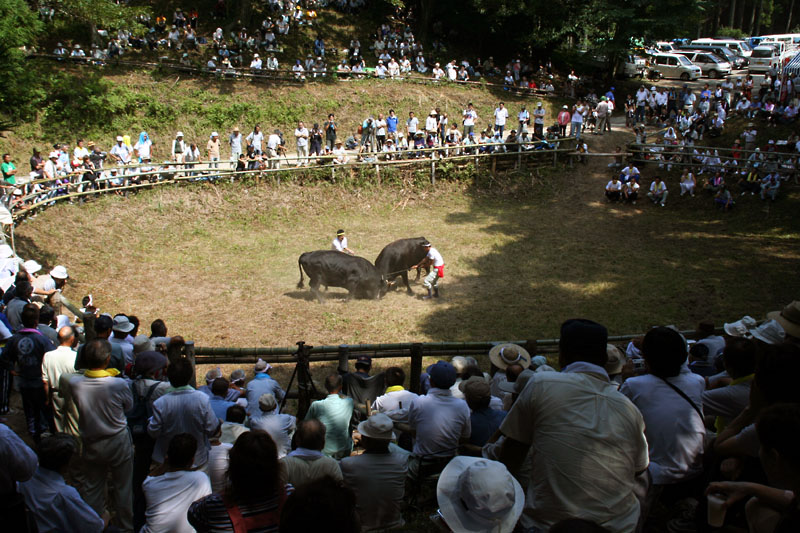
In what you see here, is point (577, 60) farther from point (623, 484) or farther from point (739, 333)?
point (623, 484)

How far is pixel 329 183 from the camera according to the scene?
73.6ft

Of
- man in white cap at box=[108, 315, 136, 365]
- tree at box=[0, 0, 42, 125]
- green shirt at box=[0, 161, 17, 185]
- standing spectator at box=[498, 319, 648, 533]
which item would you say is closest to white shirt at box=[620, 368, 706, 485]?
standing spectator at box=[498, 319, 648, 533]

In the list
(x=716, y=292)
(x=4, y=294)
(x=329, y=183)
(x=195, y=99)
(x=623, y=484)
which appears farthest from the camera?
(x=195, y=99)

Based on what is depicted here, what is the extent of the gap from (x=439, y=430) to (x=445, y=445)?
15 cm

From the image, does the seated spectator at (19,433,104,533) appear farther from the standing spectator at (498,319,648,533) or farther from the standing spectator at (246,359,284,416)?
the standing spectator at (498,319,648,533)

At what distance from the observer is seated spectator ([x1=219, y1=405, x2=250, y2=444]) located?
18.6 feet

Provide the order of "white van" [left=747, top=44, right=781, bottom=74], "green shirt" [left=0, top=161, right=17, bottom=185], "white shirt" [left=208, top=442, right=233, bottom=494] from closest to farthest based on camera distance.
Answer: "white shirt" [left=208, top=442, right=233, bottom=494]
"green shirt" [left=0, top=161, right=17, bottom=185]
"white van" [left=747, top=44, right=781, bottom=74]

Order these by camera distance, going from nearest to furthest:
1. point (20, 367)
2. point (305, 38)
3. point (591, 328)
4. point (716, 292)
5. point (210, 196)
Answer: point (591, 328), point (20, 367), point (716, 292), point (210, 196), point (305, 38)

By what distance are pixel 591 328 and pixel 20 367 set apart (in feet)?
21.7

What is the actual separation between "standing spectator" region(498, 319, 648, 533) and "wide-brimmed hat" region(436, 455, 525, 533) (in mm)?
112

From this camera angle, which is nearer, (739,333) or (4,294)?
(739,333)

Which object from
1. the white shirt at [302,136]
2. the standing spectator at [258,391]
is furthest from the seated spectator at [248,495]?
the white shirt at [302,136]

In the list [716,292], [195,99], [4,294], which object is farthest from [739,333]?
[195,99]

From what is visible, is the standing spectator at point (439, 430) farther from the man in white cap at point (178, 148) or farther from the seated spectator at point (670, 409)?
the man in white cap at point (178, 148)
